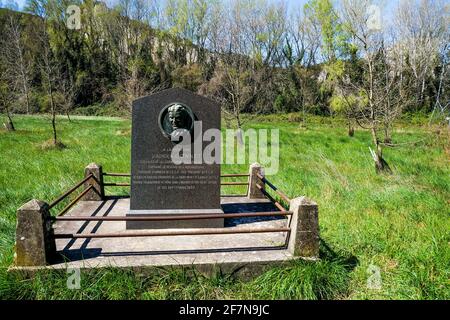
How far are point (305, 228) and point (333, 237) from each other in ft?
4.47

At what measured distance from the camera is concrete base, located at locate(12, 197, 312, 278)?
4.28 meters

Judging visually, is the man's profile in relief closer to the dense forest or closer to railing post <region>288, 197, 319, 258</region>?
railing post <region>288, 197, 319, 258</region>

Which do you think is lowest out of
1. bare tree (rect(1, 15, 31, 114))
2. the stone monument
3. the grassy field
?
the grassy field

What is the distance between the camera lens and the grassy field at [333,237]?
13.1 ft

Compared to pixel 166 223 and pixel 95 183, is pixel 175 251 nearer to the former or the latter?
pixel 166 223

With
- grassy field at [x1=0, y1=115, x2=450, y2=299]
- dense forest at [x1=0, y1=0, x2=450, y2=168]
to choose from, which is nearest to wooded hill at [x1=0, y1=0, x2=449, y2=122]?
dense forest at [x1=0, y1=0, x2=450, y2=168]

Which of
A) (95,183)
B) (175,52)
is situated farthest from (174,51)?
(95,183)

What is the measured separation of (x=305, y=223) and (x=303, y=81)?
1555 inches

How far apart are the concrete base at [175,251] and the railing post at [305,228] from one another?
0.21m

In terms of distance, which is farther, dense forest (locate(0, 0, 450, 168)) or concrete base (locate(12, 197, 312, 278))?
dense forest (locate(0, 0, 450, 168))

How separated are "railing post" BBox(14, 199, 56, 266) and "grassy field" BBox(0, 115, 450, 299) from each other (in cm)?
21

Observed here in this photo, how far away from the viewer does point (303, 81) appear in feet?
137

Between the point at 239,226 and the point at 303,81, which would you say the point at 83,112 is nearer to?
the point at 303,81

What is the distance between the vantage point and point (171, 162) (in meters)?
5.73
